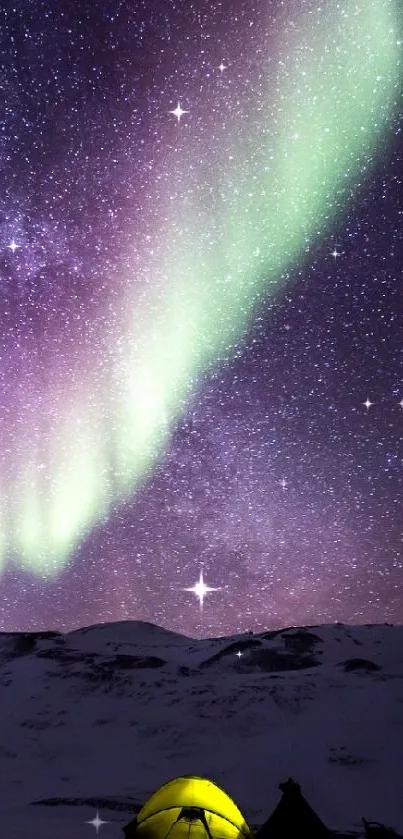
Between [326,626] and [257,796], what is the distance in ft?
252

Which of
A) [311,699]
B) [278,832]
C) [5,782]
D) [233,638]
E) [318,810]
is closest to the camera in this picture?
[278,832]

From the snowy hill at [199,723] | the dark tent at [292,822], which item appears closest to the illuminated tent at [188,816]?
the dark tent at [292,822]

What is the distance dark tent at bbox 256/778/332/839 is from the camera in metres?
14.5

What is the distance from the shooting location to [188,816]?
42.5ft

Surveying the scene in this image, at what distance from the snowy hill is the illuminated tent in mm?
13304

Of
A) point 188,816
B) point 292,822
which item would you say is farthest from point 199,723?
point 188,816

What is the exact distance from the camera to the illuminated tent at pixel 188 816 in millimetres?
A: 12703

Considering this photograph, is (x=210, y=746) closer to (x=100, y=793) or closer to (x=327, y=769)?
(x=327, y=769)

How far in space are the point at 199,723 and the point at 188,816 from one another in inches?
2022

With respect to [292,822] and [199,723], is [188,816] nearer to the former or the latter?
[292,822]

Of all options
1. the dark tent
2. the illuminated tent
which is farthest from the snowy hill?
the illuminated tent

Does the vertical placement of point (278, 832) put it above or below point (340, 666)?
below

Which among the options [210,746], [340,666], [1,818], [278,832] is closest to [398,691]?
[340,666]

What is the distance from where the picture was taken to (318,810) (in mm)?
33656
